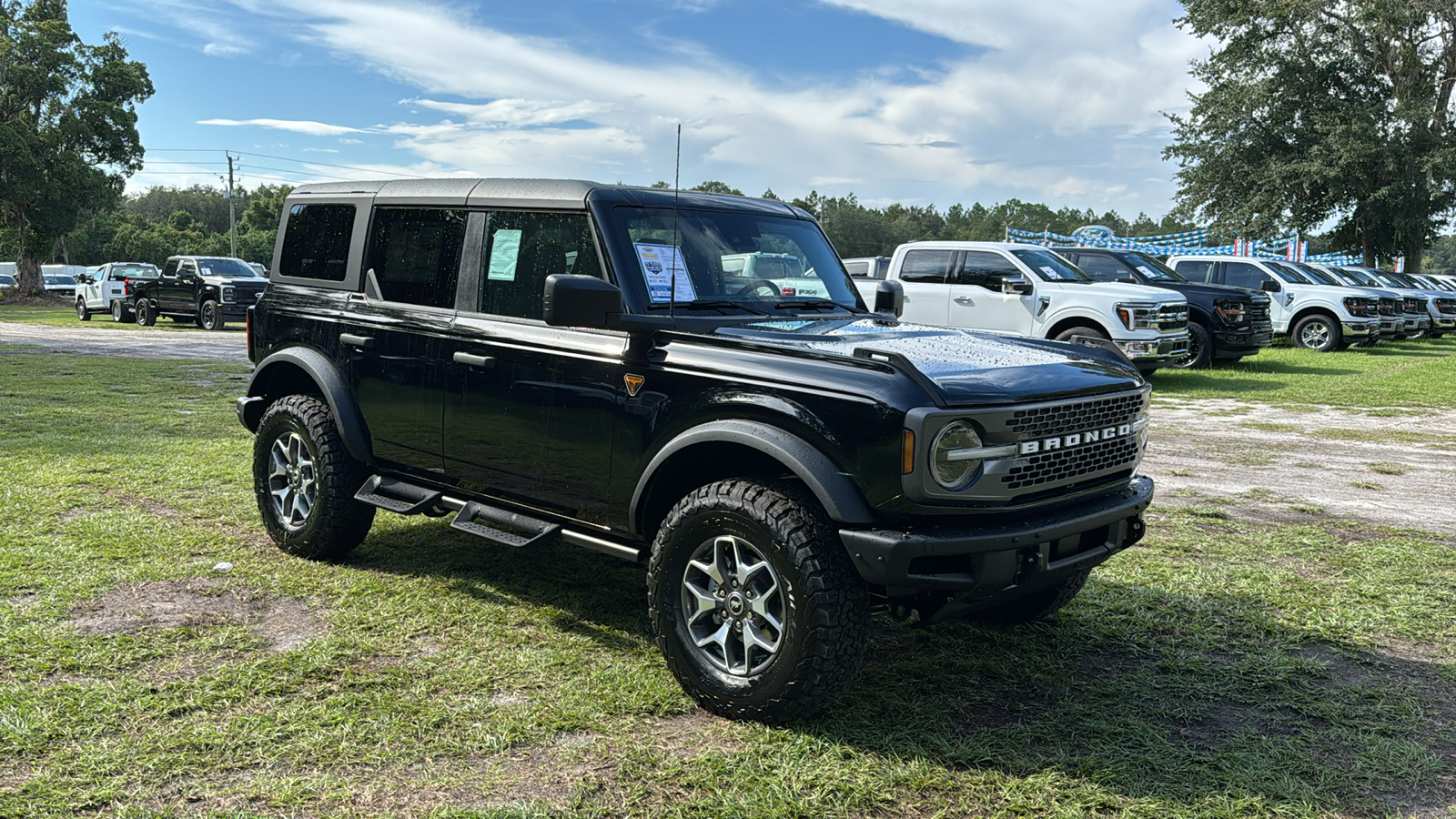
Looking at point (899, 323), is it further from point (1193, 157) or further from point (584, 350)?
point (1193, 157)

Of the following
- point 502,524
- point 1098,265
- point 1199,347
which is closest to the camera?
point 502,524

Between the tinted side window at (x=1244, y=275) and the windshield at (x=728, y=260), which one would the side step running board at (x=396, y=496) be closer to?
the windshield at (x=728, y=260)

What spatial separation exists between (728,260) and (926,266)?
10.7 metres

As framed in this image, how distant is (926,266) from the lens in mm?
15070

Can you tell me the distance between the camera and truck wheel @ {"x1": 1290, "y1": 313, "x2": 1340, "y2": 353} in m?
22.2

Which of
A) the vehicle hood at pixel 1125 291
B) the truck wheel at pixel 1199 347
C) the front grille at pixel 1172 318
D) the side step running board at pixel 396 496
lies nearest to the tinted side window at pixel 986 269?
the vehicle hood at pixel 1125 291

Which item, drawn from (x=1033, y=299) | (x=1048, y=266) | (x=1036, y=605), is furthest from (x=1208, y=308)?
(x=1036, y=605)

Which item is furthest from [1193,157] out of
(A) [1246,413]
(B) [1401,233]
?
(A) [1246,413]

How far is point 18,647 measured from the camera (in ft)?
13.9

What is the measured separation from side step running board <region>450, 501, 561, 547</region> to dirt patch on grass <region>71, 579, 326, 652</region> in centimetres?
75

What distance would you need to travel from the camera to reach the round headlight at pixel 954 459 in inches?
137

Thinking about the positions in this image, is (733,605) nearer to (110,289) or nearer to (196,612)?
(196,612)

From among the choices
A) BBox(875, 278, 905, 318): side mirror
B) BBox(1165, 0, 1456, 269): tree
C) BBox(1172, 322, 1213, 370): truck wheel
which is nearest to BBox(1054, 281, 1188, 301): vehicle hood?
BBox(1172, 322, 1213, 370): truck wheel

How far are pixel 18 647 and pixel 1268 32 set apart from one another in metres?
44.1
